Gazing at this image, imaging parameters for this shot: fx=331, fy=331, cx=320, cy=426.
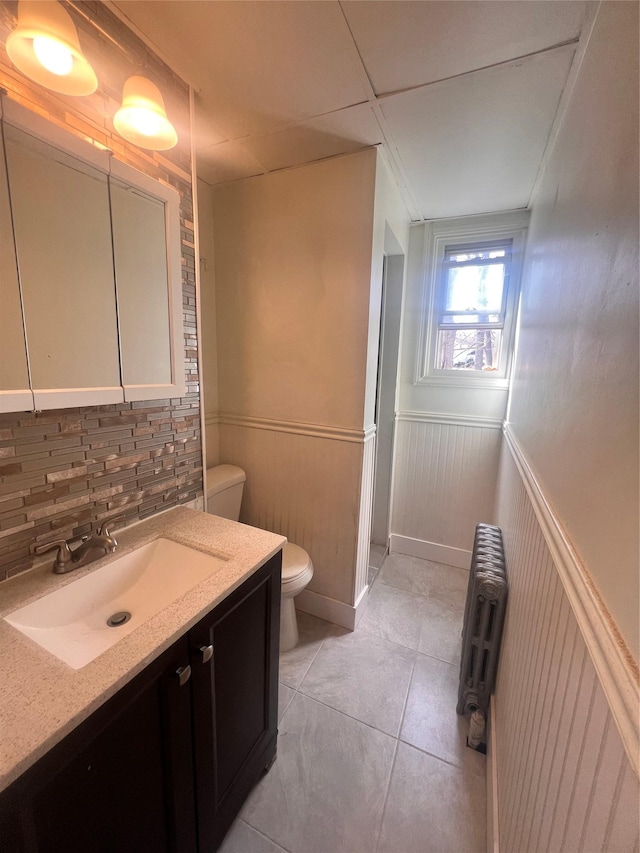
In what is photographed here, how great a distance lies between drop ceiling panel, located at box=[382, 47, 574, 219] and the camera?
114cm

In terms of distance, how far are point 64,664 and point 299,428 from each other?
1.35 meters

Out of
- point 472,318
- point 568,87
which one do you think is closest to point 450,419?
point 472,318

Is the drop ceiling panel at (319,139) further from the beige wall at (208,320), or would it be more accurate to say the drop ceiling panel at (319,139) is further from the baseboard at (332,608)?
the baseboard at (332,608)

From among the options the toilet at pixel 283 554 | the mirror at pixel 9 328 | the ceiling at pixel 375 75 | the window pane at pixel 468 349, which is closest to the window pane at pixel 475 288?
the window pane at pixel 468 349

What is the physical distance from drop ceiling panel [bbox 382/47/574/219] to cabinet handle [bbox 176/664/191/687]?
1944 millimetres

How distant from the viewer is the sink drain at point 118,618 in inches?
37.1

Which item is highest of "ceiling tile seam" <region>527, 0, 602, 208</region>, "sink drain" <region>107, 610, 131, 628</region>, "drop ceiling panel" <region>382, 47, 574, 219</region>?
"drop ceiling panel" <region>382, 47, 574, 219</region>

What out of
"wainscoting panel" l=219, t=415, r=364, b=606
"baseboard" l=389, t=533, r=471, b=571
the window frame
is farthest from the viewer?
"baseboard" l=389, t=533, r=471, b=571

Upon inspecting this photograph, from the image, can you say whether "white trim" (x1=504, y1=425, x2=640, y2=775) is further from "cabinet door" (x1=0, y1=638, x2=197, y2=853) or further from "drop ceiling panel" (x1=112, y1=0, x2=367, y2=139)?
"drop ceiling panel" (x1=112, y1=0, x2=367, y2=139)

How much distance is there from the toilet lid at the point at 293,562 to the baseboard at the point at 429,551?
3.60 feet

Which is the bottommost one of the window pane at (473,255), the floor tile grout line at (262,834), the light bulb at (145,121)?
the floor tile grout line at (262,834)

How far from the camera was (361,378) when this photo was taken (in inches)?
66.3

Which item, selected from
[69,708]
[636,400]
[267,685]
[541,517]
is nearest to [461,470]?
[541,517]

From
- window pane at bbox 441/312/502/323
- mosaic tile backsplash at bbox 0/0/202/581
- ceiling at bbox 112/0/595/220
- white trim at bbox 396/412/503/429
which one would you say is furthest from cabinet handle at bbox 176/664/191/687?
window pane at bbox 441/312/502/323
